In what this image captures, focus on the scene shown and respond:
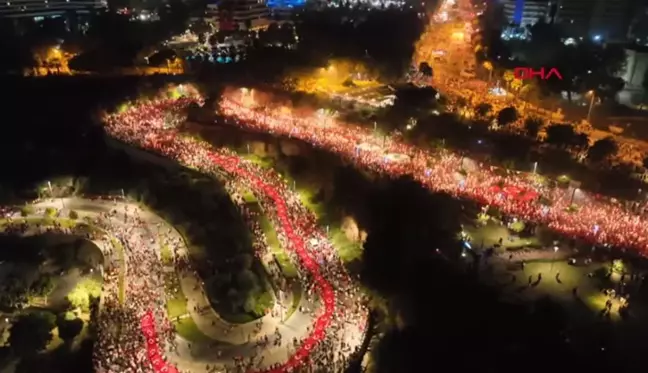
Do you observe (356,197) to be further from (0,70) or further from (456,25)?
(456,25)

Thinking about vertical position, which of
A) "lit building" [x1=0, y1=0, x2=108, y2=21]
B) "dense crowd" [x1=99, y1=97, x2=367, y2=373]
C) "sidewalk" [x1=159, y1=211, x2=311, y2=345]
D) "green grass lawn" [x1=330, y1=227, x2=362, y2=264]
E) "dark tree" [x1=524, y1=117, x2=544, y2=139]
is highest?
"lit building" [x1=0, y1=0, x2=108, y2=21]

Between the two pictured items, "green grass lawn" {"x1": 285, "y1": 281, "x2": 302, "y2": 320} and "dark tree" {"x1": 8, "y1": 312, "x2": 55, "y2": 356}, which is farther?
"green grass lawn" {"x1": 285, "y1": 281, "x2": 302, "y2": 320}

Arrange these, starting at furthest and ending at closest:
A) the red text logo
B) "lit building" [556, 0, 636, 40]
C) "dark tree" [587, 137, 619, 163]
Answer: "lit building" [556, 0, 636, 40] → the red text logo → "dark tree" [587, 137, 619, 163]

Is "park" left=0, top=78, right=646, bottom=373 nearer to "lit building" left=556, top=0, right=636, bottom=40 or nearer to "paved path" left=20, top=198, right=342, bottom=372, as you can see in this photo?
"paved path" left=20, top=198, right=342, bottom=372

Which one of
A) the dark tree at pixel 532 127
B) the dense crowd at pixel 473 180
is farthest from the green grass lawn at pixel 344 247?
the dark tree at pixel 532 127

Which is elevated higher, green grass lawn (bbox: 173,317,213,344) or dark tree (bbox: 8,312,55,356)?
dark tree (bbox: 8,312,55,356)

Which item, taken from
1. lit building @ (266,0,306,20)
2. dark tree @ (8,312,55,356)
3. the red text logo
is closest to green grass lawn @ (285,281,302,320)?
dark tree @ (8,312,55,356)

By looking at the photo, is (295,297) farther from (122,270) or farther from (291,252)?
(122,270)

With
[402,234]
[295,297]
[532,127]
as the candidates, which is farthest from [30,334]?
[532,127]
